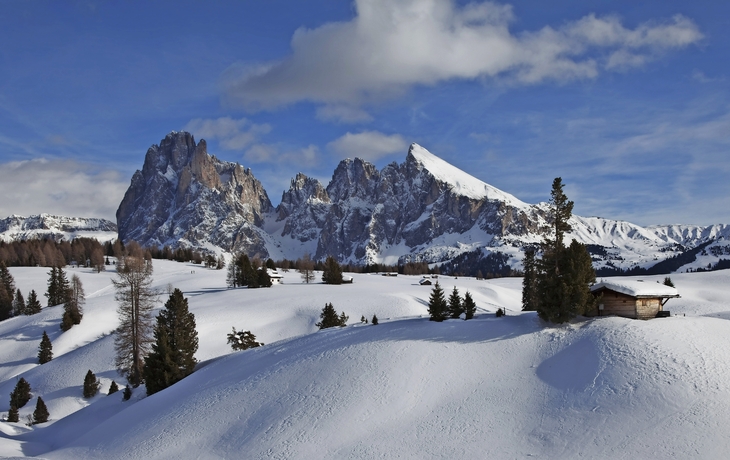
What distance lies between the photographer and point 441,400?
2881 cm

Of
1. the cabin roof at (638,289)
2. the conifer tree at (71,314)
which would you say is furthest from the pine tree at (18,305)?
the cabin roof at (638,289)

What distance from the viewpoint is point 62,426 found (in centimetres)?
4038

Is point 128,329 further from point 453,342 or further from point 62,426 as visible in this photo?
point 453,342

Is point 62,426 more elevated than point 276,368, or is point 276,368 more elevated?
point 276,368

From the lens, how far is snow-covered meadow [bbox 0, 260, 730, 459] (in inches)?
961

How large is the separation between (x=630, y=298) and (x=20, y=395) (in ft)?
175

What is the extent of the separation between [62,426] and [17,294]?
67.4 meters

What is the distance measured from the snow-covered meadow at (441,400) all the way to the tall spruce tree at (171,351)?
2.02 m

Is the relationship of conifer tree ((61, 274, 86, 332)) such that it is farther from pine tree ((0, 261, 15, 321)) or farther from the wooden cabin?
the wooden cabin

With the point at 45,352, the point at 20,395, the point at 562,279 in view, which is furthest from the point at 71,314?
the point at 562,279

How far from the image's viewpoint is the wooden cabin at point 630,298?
124ft

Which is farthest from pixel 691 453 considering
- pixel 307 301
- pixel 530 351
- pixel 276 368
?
pixel 307 301

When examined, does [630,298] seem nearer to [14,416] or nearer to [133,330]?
[133,330]

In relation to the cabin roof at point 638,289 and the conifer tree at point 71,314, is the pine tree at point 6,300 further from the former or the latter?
the cabin roof at point 638,289
